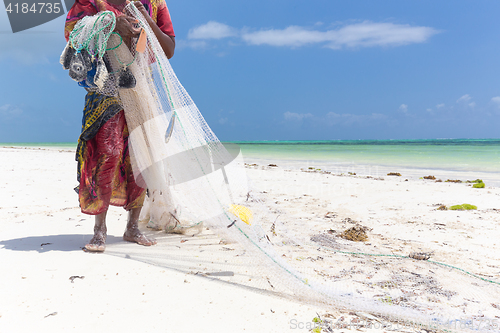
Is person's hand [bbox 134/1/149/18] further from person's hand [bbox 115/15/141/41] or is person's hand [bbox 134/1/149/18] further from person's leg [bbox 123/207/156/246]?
person's leg [bbox 123/207/156/246]

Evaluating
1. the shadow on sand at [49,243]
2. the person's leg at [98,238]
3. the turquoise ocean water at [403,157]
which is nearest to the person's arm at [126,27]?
the person's leg at [98,238]

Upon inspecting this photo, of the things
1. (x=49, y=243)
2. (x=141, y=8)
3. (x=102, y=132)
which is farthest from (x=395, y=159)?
(x=49, y=243)

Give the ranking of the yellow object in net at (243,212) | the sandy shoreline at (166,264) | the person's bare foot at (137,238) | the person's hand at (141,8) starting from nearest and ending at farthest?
the sandy shoreline at (166,264)
the yellow object in net at (243,212)
the person's hand at (141,8)
the person's bare foot at (137,238)

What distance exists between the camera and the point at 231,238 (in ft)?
7.17

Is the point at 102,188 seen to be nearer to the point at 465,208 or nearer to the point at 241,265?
the point at 241,265

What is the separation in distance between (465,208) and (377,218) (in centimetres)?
142

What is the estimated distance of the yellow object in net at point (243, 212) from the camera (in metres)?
2.21

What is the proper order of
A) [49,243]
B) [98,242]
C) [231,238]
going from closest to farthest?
1. [231,238]
2. [98,242]
3. [49,243]

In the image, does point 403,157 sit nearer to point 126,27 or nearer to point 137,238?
point 137,238

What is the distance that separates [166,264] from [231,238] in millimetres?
517

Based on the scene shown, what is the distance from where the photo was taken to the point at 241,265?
223cm

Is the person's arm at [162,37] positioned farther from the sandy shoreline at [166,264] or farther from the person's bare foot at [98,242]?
the sandy shoreline at [166,264]

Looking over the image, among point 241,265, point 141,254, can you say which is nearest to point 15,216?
point 141,254

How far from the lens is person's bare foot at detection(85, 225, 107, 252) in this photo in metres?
2.37
